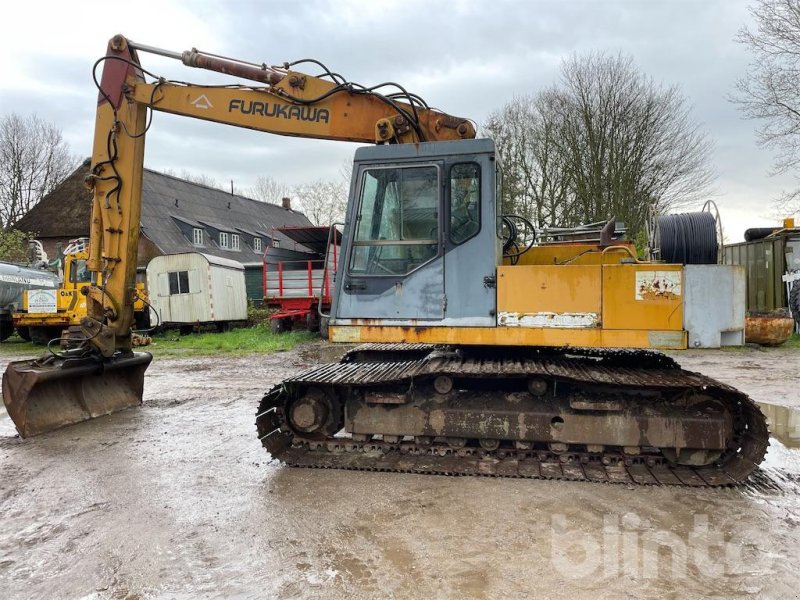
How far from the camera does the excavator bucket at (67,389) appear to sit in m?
5.78

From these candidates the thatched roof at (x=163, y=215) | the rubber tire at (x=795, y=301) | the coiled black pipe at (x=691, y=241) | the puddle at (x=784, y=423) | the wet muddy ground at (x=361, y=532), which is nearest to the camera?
the wet muddy ground at (x=361, y=532)

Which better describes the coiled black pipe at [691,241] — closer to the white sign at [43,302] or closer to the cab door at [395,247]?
the cab door at [395,247]

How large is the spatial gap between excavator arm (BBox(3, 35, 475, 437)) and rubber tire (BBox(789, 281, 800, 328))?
44.7 feet

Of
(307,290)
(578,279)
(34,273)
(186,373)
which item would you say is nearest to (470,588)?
(578,279)

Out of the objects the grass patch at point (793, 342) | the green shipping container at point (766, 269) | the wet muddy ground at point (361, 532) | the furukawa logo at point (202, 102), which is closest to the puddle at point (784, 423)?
the wet muddy ground at point (361, 532)

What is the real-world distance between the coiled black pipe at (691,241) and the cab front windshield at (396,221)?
6.44ft

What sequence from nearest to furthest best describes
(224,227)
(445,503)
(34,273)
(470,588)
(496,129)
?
(470,588) < (445,503) < (34,273) < (496,129) < (224,227)

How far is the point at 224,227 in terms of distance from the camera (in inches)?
1241

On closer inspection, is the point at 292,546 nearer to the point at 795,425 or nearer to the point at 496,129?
the point at 795,425

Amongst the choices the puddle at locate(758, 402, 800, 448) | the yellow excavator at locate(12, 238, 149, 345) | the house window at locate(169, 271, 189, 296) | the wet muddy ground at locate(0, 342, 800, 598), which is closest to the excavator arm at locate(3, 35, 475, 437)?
the wet muddy ground at locate(0, 342, 800, 598)

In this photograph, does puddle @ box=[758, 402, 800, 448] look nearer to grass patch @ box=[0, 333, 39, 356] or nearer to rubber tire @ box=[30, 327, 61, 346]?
grass patch @ box=[0, 333, 39, 356]

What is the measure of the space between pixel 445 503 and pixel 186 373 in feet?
26.7

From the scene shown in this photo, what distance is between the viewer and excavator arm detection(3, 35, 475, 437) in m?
5.30

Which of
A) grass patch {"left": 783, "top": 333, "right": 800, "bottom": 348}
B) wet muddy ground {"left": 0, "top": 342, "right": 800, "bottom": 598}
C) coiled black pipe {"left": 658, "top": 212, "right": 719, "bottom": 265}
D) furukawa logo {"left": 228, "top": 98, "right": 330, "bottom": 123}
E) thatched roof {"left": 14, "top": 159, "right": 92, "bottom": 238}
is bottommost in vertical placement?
wet muddy ground {"left": 0, "top": 342, "right": 800, "bottom": 598}
